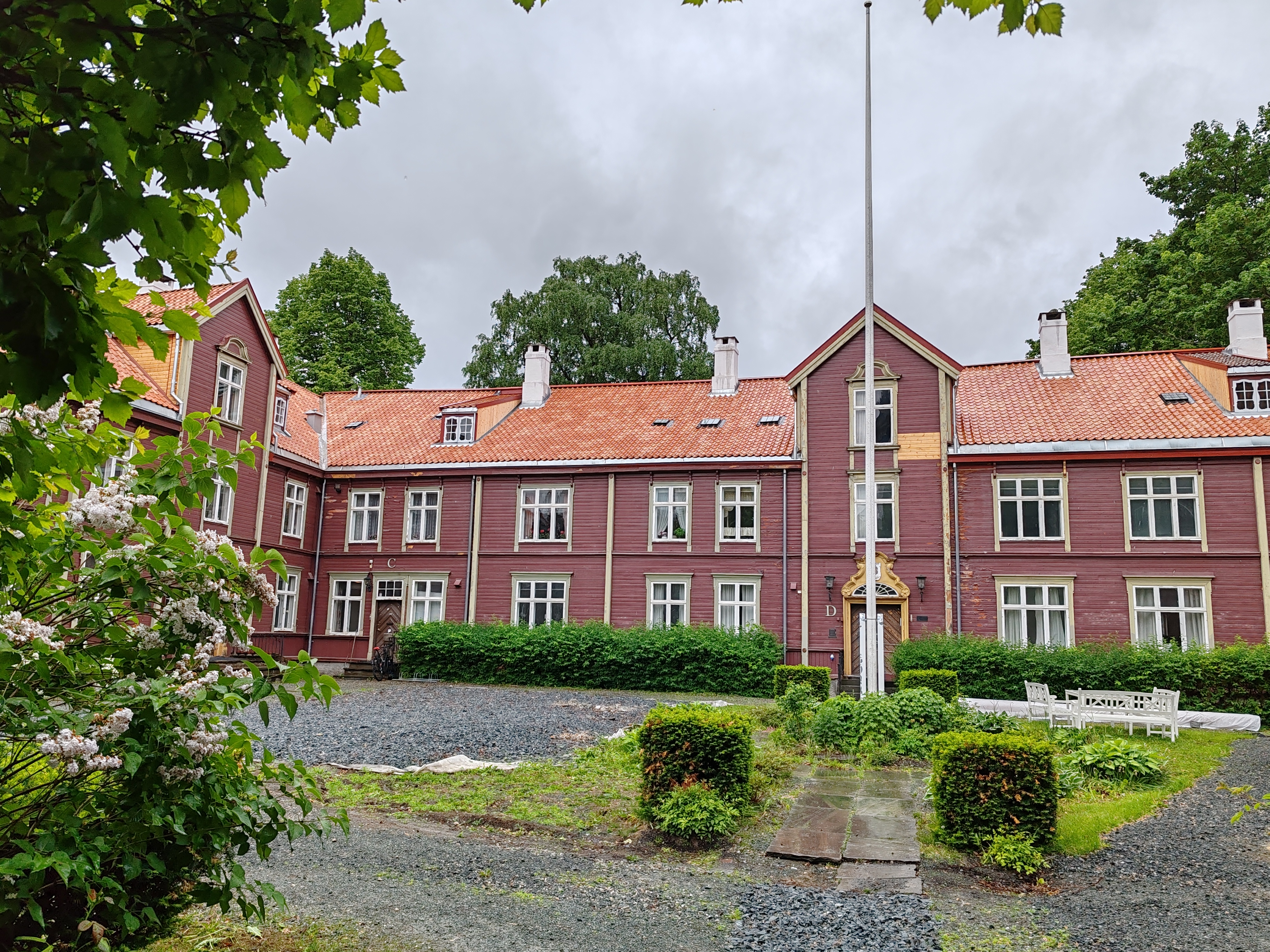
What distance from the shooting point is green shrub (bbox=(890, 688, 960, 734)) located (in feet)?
42.0

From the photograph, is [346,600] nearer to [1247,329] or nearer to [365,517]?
[365,517]

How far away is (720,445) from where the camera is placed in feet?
88.6

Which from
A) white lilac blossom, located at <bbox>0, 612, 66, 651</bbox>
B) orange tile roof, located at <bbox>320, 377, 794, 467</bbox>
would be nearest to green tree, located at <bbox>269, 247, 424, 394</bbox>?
orange tile roof, located at <bbox>320, 377, 794, 467</bbox>

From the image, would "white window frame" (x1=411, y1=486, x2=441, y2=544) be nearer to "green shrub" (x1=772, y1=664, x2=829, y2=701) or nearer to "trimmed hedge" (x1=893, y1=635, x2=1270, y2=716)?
"green shrub" (x1=772, y1=664, x2=829, y2=701)

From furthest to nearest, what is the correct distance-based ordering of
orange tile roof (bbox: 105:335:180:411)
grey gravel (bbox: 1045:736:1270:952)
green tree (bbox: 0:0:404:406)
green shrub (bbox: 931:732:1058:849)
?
1. orange tile roof (bbox: 105:335:180:411)
2. green shrub (bbox: 931:732:1058:849)
3. grey gravel (bbox: 1045:736:1270:952)
4. green tree (bbox: 0:0:404:406)

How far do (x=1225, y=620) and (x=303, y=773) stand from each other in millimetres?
24145

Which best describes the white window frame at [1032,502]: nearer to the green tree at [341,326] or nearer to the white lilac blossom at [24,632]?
the white lilac blossom at [24,632]

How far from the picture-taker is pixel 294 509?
91.8 ft

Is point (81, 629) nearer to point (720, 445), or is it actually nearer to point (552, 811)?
point (552, 811)

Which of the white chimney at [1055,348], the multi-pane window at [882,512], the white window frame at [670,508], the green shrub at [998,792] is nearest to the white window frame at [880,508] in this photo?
the multi-pane window at [882,512]

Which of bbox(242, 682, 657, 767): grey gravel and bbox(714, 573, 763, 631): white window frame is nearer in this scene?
bbox(242, 682, 657, 767): grey gravel

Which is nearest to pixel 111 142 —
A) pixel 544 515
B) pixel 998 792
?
pixel 998 792

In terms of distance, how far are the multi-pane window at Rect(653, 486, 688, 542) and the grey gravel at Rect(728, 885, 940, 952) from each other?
19.7 m

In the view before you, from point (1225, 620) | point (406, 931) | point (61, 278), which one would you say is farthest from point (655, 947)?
point (1225, 620)
